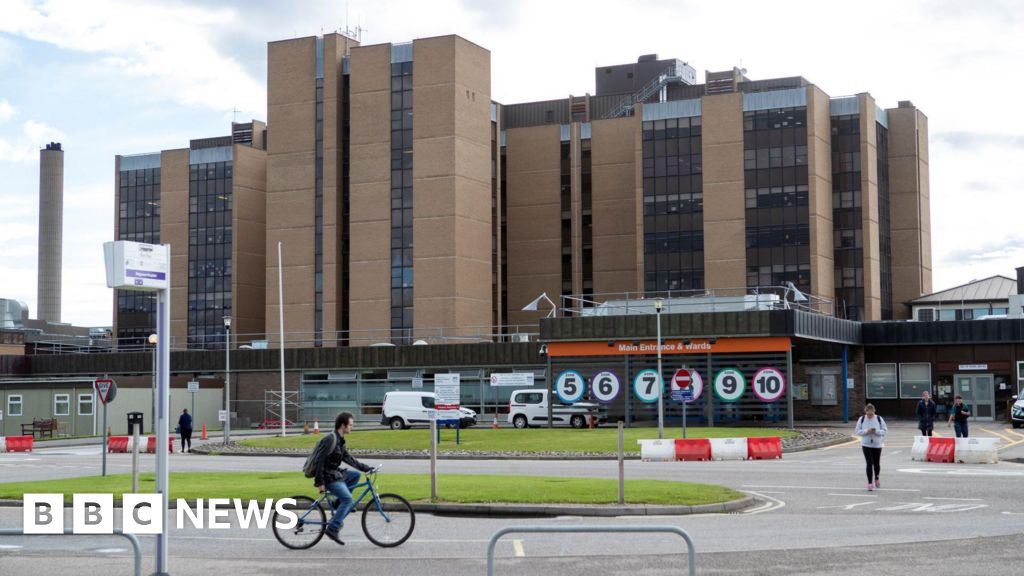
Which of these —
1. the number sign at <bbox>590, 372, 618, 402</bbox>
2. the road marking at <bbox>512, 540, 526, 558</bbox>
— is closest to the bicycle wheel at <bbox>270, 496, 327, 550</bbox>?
the road marking at <bbox>512, 540, 526, 558</bbox>

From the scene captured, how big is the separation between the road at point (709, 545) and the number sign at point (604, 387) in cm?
2833

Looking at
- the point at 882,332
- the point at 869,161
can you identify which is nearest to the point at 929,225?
the point at 869,161

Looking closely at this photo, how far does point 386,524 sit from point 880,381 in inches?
2056

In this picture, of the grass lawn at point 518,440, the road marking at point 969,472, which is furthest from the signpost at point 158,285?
the grass lawn at point 518,440

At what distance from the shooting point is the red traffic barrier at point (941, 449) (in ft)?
100

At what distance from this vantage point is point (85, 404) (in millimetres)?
56781

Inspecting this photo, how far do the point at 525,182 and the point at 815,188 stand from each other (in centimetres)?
2634

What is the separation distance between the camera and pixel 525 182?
3883 inches

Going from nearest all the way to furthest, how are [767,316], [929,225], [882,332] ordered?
1. [767,316]
2. [882,332]
3. [929,225]

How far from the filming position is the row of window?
55.9m

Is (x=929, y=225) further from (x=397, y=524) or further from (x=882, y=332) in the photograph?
(x=397, y=524)

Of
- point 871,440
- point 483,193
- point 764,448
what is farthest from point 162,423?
point 483,193

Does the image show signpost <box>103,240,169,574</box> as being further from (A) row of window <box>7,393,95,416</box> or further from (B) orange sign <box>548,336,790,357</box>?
(A) row of window <box>7,393,95,416</box>

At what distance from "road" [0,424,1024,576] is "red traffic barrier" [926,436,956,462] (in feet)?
25.9
